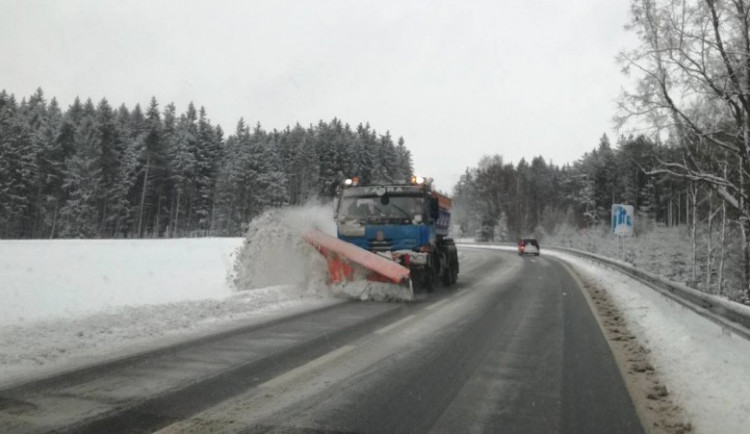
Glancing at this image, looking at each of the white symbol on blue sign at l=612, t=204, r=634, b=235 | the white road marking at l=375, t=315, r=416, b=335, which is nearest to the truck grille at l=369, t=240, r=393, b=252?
the white road marking at l=375, t=315, r=416, b=335

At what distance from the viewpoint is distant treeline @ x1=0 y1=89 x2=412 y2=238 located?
54938 mm

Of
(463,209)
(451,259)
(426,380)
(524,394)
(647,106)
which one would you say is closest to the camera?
(524,394)

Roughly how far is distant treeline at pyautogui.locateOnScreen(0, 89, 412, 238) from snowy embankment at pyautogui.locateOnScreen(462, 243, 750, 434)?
51.5 metres

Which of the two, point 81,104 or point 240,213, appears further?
point 81,104

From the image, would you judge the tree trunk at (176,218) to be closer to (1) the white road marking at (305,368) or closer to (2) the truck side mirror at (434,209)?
(2) the truck side mirror at (434,209)

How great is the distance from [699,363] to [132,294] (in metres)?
13.9

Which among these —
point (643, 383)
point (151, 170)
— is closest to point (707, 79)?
point (643, 383)

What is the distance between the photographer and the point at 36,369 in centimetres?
535

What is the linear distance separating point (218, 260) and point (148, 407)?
2209 centimetres

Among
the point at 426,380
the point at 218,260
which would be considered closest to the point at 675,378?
the point at 426,380

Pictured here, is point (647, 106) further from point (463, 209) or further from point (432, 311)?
point (463, 209)

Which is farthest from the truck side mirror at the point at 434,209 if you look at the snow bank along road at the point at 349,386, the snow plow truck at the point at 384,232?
the snow bank along road at the point at 349,386

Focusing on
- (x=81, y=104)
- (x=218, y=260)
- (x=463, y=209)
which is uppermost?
(x=81, y=104)

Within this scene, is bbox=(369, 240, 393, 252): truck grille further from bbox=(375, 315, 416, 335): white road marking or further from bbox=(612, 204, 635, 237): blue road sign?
bbox=(612, 204, 635, 237): blue road sign
